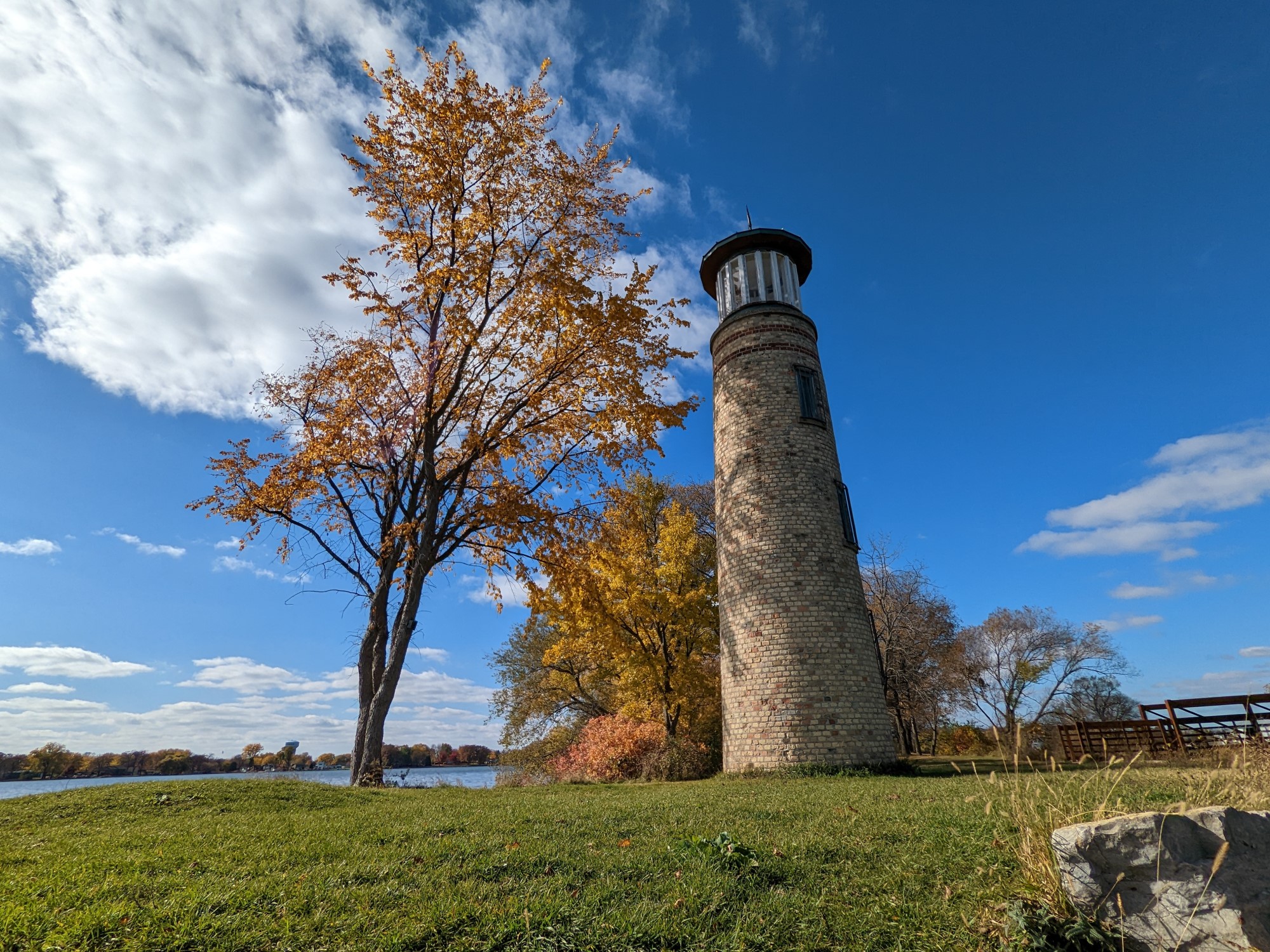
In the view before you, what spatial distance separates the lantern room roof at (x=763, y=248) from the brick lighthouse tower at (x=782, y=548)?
43 millimetres

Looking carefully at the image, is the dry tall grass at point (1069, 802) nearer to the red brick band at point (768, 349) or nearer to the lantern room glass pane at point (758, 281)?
the red brick band at point (768, 349)

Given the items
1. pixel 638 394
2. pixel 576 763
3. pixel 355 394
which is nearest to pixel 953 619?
pixel 576 763

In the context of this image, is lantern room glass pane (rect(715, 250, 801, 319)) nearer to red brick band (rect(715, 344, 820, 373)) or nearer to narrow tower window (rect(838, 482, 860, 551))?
red brick band (rect(715, 344, 820, 373))

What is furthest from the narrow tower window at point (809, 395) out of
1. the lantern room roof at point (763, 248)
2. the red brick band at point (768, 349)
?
the lantern room roof at point (763, 248)

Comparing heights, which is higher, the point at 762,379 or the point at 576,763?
the point at 762,379

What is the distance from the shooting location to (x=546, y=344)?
15039 millimetres

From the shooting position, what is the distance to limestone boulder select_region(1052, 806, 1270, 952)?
3.48 m

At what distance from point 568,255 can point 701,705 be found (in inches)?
579

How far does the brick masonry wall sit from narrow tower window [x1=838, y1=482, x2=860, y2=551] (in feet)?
0.62

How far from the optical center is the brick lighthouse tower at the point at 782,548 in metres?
14.2

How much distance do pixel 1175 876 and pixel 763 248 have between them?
17.9 metres

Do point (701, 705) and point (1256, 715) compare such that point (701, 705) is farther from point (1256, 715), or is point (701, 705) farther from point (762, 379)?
point (1256, 715)

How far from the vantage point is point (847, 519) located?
16.4 meters

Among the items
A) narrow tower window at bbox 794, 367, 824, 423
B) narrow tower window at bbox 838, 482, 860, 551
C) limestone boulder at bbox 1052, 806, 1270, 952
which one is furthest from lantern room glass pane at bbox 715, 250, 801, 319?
limestone boulder at bbox 1052, 806, 1270, 952
